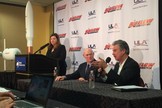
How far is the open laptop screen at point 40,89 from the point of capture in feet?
4.28

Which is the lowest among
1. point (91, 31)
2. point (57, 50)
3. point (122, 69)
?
point (122, 69)

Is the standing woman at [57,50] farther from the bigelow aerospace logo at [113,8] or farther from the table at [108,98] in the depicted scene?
the table at [108,98]

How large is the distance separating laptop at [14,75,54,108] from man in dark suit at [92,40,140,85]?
2.23 ft

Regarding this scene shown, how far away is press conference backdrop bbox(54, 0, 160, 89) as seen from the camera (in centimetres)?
314

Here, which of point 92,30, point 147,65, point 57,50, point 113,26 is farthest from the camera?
point 92,30

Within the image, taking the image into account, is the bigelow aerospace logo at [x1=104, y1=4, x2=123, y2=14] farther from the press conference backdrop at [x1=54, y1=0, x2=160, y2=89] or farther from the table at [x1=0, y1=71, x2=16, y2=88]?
the table at [x1=0, y1=71, x2=16, y2=88]

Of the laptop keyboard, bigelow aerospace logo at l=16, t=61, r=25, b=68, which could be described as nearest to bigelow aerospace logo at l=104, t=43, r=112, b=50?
bigelow aerospace logo at l=16, t=61, r=25, b=68

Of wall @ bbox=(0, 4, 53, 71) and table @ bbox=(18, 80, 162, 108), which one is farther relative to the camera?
wall @ bbox=(0, 4, 53, 71)

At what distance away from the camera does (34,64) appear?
2686 millimetres

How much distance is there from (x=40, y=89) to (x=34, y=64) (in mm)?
1316

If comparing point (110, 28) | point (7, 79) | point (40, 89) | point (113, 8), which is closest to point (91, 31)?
point (110, 28)

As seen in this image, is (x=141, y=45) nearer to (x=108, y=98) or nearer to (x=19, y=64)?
(x=19, y=64)

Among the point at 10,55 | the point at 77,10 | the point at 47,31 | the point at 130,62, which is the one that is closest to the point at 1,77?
the point at 10,55

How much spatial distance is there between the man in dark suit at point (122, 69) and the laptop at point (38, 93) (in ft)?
2.23
